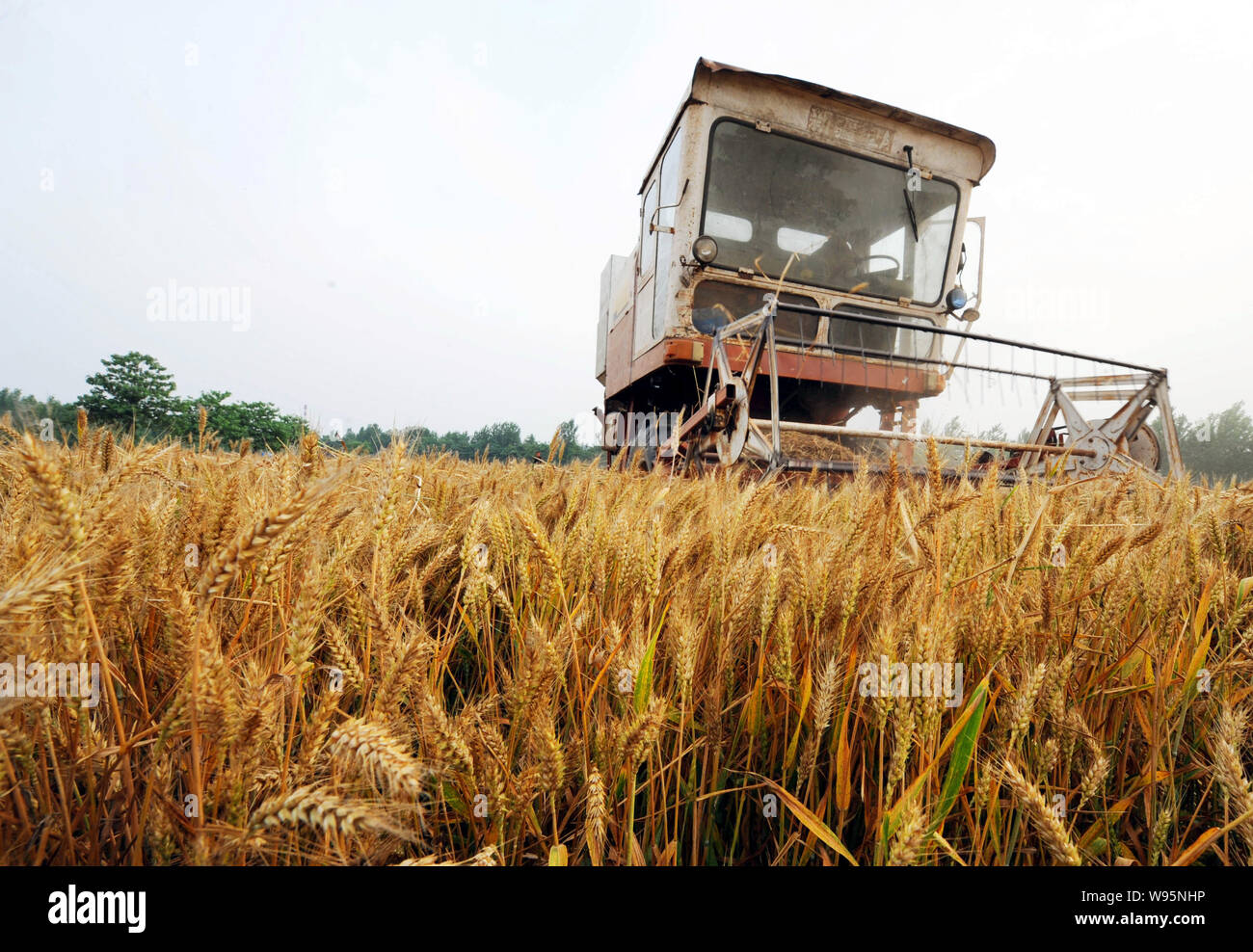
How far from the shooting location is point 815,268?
19.7 ft

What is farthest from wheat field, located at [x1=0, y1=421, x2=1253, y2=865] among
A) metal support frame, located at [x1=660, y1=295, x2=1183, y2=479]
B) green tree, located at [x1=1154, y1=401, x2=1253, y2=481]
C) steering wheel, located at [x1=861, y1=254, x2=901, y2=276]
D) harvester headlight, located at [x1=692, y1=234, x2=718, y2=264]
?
green tree, located at [x1=1154, y1=401, x2=1253, y2=481]

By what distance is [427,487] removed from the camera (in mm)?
1880

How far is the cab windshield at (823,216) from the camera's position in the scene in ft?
18.0

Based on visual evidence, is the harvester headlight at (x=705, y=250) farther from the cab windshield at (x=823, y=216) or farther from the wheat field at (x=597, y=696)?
the wheat field at (x=597, y=696)

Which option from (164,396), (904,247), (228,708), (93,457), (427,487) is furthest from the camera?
(164,396)

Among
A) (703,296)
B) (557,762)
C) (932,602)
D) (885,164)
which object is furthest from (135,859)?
(885,164)

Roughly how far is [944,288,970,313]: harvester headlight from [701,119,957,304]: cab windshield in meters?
0.43

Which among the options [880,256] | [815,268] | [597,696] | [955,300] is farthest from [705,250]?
[597,696]

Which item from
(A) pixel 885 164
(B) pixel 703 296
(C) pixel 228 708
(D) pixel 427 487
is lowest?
(C) pixel 228 708
